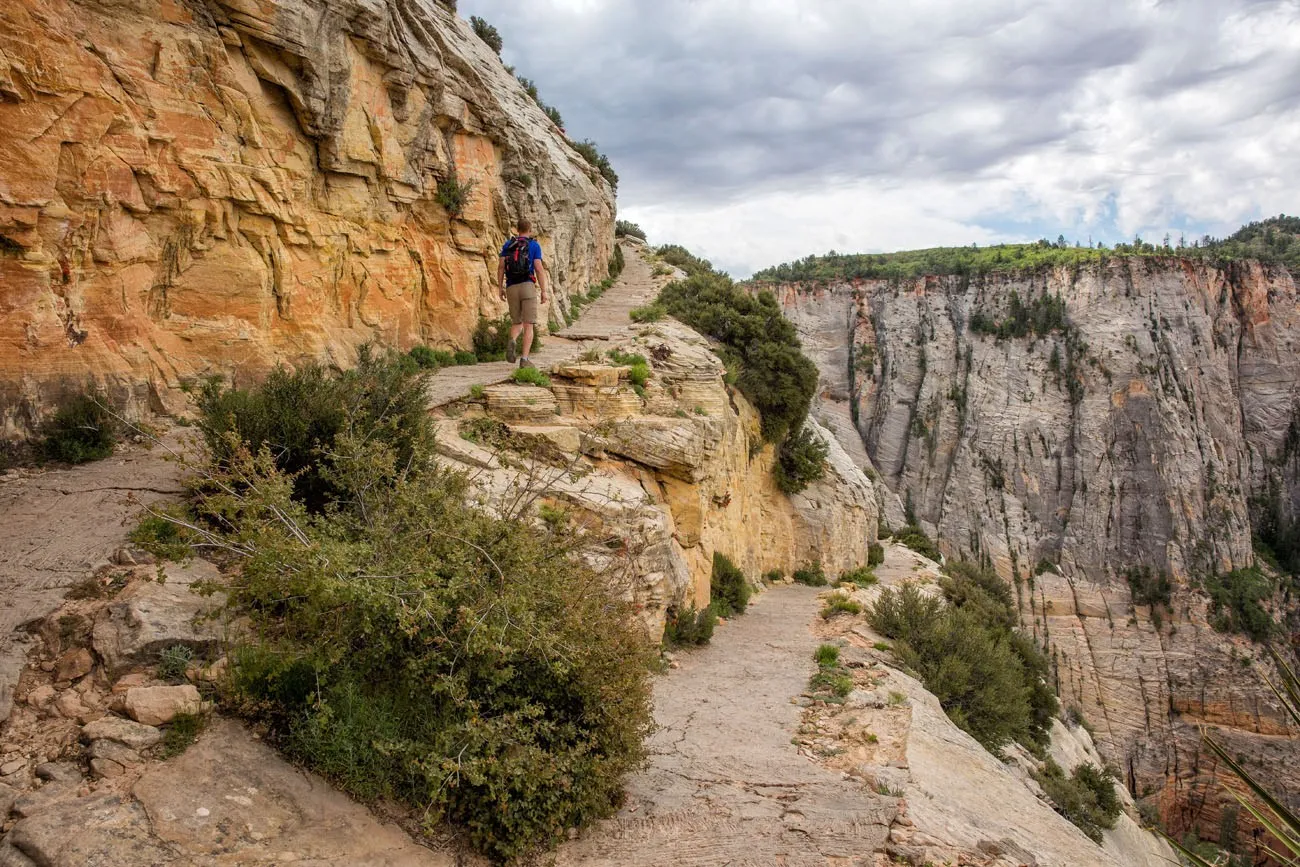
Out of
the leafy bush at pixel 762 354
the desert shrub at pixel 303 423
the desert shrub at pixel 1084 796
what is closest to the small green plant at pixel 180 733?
the desert shrub at pixel 303 423

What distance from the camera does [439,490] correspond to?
185 inches

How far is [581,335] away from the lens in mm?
14727

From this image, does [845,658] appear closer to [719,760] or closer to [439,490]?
[719,760]

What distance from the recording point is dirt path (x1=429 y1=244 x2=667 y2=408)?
9.76 meters

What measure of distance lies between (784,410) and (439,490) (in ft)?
47.6

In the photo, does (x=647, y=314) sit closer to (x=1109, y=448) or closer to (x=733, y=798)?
(x=733, y=798)

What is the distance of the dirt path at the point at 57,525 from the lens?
4.26m

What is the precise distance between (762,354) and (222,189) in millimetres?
12763

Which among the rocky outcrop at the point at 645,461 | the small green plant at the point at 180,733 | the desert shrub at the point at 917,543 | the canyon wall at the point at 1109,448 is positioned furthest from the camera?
the canyon wall at the point at 1109,448

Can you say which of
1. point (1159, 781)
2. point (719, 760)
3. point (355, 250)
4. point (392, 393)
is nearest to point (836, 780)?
point (719, 760)

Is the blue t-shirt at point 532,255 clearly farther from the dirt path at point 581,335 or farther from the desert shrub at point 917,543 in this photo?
the desert shrub at point 917,543

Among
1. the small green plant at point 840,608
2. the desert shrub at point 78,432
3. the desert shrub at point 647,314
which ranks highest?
the desert shrub at point 647,314

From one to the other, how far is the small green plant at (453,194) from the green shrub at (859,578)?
41.8ft

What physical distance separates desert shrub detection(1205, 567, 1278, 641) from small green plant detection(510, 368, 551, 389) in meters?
46.0
